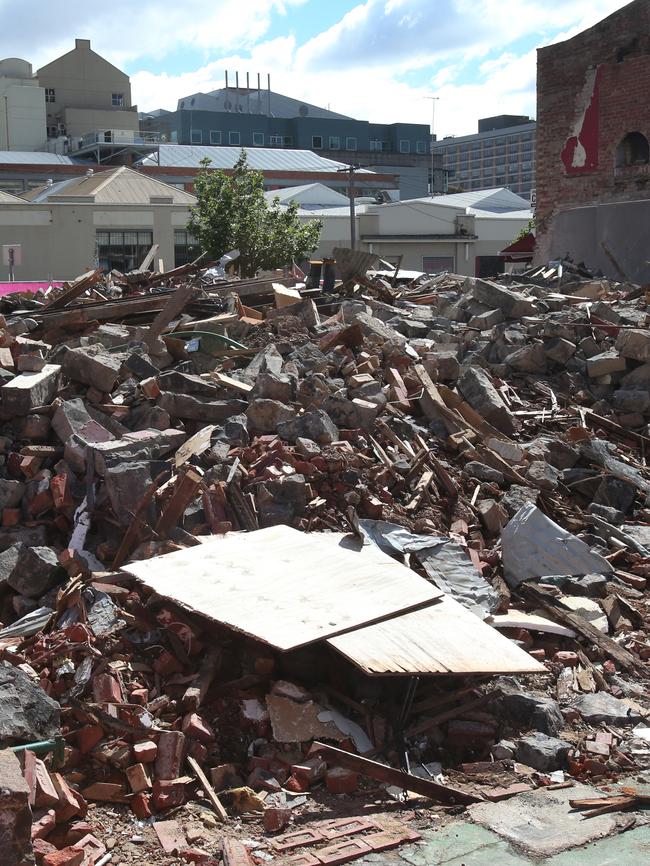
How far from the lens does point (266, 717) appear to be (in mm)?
5402

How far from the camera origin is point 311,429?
829 cm

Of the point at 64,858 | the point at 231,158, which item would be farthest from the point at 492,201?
the point at 64,858

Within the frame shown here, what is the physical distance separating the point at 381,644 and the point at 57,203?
128 feet

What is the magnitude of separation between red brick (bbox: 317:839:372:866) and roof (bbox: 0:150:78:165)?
61.9m

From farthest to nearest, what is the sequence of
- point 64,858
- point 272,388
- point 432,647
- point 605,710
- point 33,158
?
point 33,158 → point 272,388 → point 605,710 → point 432,647 → point 64,858

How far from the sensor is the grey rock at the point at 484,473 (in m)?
8.62

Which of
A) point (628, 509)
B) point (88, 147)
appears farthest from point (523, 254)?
point (88, 147)

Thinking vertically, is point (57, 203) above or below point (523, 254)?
above

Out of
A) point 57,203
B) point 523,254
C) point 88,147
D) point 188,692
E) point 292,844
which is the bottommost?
point 292,844

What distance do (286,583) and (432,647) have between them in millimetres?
1075

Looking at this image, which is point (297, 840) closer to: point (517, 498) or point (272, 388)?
point (517, 498)

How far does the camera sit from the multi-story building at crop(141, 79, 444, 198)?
8750cm

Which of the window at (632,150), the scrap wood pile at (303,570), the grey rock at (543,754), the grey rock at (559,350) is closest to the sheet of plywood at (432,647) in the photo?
the scrap wood pile at (303,570)

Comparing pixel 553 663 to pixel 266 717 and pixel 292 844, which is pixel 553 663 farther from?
pixel 292 844
